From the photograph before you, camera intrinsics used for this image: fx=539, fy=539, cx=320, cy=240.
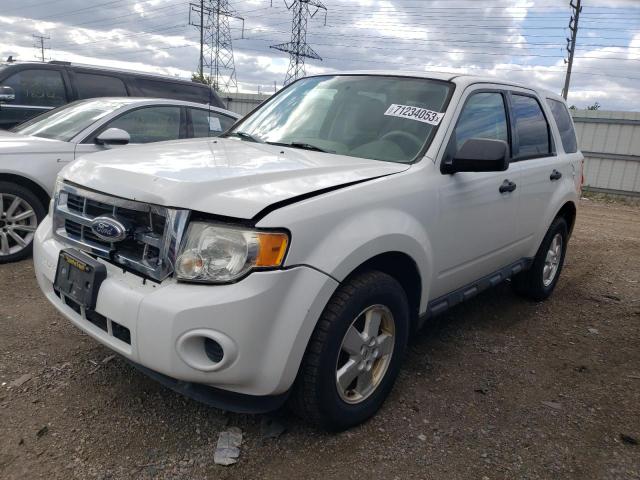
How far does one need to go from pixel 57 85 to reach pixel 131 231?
5616mm

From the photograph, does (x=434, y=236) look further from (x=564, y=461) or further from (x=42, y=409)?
(x=42, y=409)

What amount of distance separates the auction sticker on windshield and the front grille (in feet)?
5.30

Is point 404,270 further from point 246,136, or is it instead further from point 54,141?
point 54,141

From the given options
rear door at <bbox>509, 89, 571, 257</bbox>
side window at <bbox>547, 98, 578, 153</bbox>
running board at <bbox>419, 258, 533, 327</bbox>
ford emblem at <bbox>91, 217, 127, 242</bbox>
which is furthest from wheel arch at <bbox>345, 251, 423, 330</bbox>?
side window at <bbox>547, 98, 578, 153</bbox>

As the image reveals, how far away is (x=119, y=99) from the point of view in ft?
18.8

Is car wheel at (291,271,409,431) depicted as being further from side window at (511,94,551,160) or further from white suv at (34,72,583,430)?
side window at (511,94,551,160)

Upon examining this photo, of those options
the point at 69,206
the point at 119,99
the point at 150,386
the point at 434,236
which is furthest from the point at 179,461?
the point at 119,99

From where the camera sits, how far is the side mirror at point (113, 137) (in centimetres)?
473

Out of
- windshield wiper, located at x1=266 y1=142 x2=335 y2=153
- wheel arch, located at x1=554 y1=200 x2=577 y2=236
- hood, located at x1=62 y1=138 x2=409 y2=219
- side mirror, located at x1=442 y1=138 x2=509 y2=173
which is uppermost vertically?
side mirror, located at x1=442 y1=138 x2=509 y2=173

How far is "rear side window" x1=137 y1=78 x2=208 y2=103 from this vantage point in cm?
739

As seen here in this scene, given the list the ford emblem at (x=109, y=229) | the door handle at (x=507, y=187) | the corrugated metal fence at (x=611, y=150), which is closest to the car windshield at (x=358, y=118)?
the door handle at (x=507, y=187)

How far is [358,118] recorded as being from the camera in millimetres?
3328

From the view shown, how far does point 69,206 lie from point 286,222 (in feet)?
4.05

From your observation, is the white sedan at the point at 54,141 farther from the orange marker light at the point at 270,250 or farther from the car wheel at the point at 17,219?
the orange marker light at the point at 270,250
